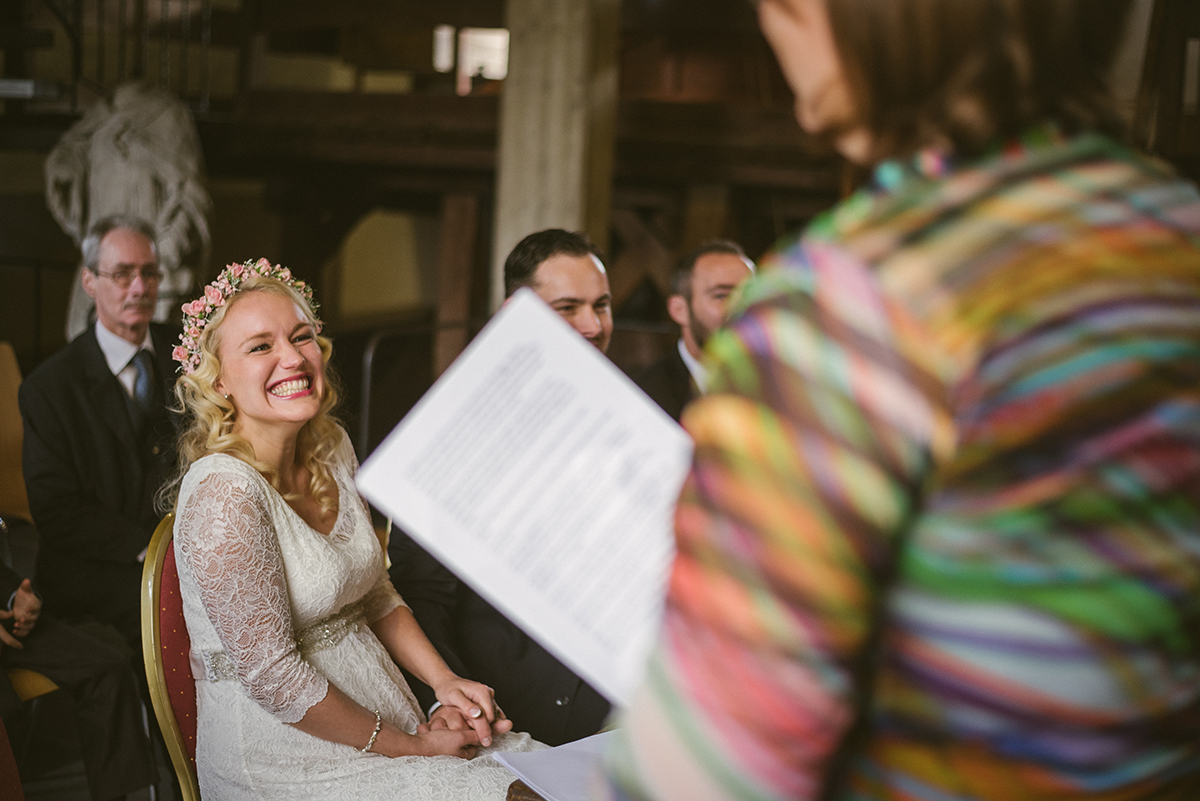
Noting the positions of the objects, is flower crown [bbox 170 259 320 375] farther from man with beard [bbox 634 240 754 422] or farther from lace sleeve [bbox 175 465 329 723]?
man with beard [bbox 634 240 754 422]

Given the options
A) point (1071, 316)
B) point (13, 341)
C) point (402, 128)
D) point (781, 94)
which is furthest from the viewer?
point (13, 341)

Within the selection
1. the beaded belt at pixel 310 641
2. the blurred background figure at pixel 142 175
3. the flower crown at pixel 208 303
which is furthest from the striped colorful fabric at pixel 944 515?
the blurred background figure at pixel 142 175

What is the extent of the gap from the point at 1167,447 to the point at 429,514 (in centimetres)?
53

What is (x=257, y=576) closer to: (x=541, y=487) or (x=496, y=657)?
(x=496, y=657)

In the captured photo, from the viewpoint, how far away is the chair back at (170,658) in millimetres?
1985

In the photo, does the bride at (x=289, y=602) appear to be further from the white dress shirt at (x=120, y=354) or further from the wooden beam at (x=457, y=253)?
the wooden beam at (x=457, y=253)

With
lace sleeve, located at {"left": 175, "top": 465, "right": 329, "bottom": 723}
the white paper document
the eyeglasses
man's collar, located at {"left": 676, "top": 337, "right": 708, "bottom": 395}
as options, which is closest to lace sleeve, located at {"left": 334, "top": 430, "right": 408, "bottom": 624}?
lace sleeve, located at {"left": 175, "top": 465, "right": 329, "bottom": 723}

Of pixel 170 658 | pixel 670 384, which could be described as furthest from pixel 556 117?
pixel 170 658

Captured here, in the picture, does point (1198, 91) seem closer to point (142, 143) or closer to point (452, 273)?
point (452, 273)

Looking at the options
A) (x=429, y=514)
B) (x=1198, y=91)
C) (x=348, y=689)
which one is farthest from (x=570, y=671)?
(x=1198, y=91)

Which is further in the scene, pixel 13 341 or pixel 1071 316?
pixel 13 341

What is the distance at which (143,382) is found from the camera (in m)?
Answer: 3.69

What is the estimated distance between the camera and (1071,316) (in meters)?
0.50

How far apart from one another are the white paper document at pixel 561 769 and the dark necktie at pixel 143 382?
2.76 meters
